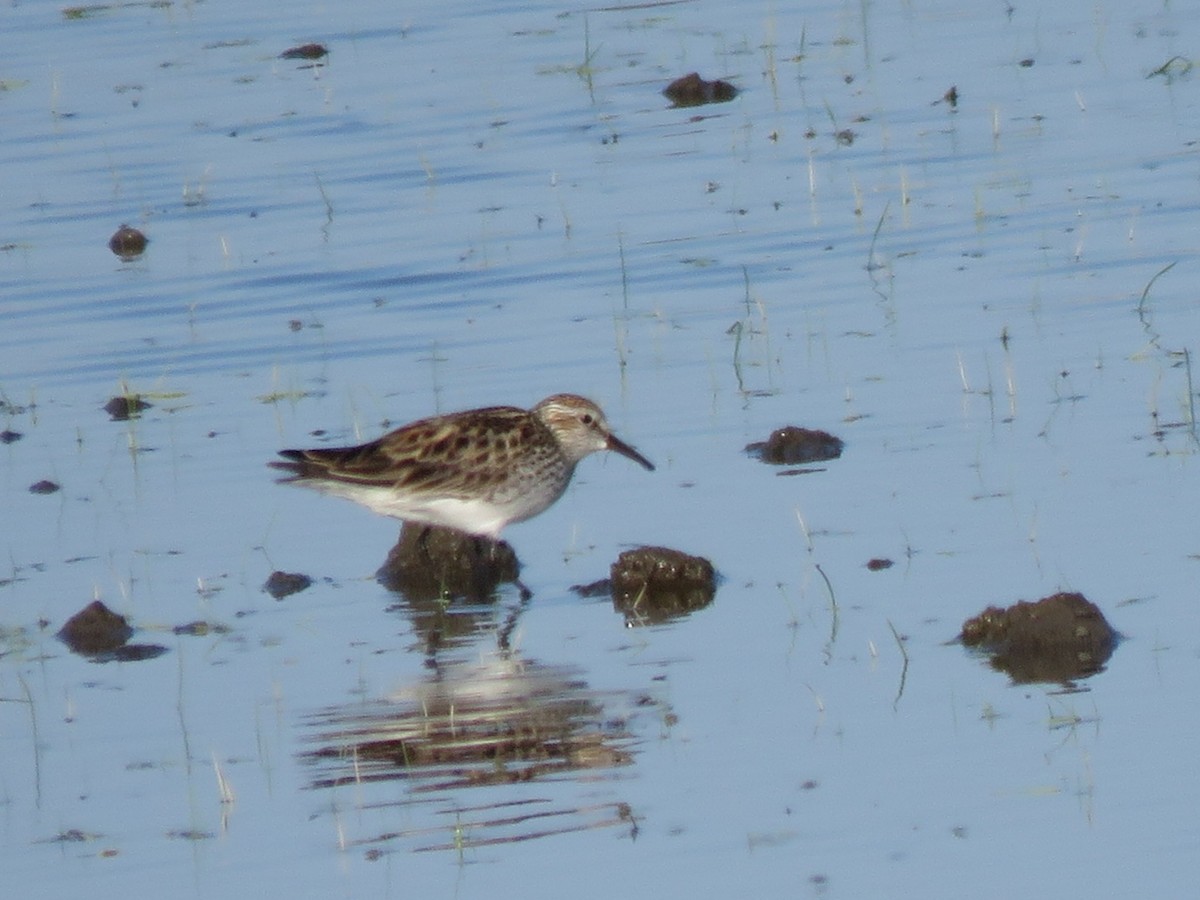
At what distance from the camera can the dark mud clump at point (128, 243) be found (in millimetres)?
17438

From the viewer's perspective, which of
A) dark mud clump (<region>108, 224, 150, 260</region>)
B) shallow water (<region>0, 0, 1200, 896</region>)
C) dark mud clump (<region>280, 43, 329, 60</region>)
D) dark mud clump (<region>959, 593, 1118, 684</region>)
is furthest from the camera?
dark mud clump (<region>280, 43, 329, 60</region>)

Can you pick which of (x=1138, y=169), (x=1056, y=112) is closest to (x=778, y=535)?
(x=1138, y=169)

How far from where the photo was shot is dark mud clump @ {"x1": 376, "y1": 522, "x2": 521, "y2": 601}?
447 inches

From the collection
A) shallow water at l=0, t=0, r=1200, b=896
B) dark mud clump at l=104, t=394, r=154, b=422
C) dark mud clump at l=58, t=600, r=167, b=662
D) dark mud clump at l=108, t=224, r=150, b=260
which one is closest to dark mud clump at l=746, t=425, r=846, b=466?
shallow water at l=0, t=0, r=1200, b=896

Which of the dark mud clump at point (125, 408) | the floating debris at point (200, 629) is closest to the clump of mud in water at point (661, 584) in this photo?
the floating debris at point (200, 629)

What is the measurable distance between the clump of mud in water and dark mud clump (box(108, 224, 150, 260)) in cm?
763

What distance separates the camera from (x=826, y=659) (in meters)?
9.73

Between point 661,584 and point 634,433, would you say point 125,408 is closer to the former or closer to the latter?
point 634,433

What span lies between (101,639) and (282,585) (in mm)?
915

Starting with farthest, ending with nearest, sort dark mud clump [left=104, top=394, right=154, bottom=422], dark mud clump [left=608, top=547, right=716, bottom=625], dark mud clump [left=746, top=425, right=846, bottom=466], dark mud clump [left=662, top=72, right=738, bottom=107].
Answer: dark mud clump [left=662, top=72, right=738, bottom=107] → dark mud clump [left=104, top=394, right=154, bottom=422] → dark mud clump [left=746, top=425, right=846, bottom=466] → dark mud clump [left=608, top=547, right=716, bottom=625]

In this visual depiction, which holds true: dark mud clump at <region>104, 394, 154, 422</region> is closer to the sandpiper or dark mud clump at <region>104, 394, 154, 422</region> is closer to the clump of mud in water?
the sandpiper

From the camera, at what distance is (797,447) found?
1225 cm

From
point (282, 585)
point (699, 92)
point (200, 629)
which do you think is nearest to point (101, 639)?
point (200, 629)

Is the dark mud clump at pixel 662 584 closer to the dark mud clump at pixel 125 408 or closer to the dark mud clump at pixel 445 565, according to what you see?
the dark mud clump at pixel 445 565
